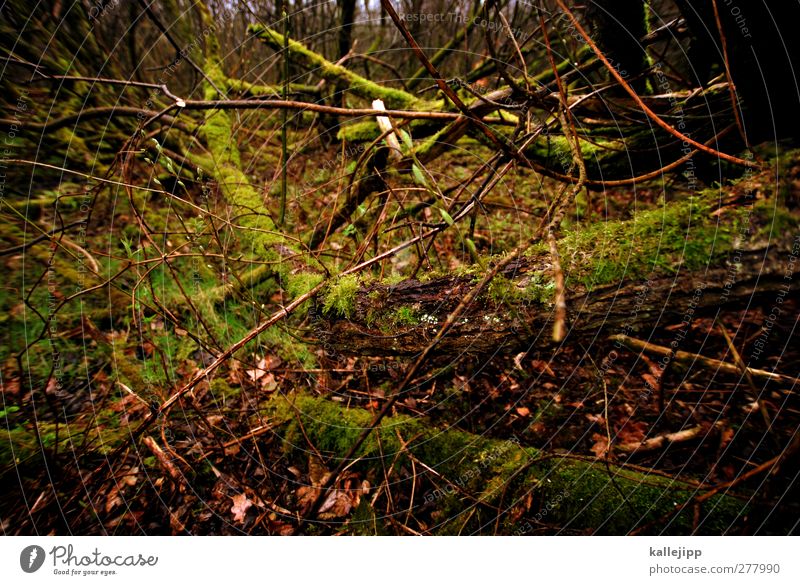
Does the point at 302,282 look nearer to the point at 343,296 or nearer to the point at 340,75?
the point at 343,296

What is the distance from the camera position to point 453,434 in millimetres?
1891

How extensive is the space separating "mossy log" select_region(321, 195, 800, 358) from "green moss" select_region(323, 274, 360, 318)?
10mm

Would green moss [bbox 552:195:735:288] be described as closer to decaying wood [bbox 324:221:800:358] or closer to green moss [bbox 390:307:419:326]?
decaying wood [bbox 324:221:800:358]

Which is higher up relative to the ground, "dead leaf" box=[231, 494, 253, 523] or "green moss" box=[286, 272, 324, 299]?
"green moss" box=[286, 272, 324, 299]

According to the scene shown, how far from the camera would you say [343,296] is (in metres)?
1.64

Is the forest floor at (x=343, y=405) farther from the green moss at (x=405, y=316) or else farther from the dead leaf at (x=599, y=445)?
the green moss at (x=405, y=316)

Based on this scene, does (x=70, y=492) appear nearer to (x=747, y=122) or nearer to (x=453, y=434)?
(x=453, y=434)

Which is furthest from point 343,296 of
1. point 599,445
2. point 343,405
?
point 599,445

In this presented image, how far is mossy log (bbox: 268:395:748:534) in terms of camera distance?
145 centimetres

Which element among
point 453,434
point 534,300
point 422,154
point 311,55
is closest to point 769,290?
point 534,300

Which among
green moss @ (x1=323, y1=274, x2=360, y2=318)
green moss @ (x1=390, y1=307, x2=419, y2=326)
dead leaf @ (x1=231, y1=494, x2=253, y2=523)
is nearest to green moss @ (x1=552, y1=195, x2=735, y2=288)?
green moss @ (x1=390, y1=307, x2=419, y2=326)

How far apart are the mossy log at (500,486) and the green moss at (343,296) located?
76cm

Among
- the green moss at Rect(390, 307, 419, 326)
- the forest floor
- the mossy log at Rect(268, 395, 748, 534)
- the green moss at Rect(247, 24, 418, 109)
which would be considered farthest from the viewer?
the green moss at Rect(247, 24, 418, 109)

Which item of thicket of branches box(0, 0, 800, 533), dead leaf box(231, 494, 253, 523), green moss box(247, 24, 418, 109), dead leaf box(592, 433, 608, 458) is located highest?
green moss box(247, 24, 418, 109)
